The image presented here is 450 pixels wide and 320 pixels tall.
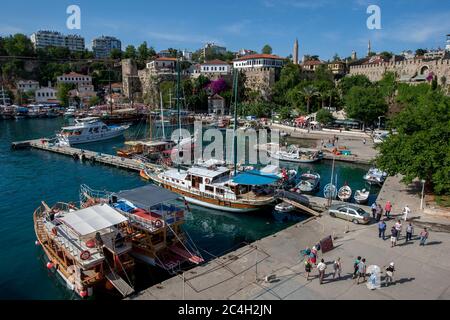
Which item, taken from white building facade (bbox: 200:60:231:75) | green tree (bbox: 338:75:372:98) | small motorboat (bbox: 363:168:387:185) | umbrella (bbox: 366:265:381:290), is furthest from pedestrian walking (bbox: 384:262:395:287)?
white building facade (bbox: 200:60:231:75)

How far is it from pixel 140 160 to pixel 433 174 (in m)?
29.2

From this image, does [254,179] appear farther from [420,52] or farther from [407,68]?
[420,52]

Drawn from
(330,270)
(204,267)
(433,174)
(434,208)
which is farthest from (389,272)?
(433,174)

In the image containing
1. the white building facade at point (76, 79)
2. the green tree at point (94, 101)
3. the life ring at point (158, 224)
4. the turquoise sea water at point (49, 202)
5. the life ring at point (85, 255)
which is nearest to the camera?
the life ring at point (85, 255)

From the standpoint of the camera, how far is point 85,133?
5456 cm

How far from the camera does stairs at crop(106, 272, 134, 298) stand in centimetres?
1443

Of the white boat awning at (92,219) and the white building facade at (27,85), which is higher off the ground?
the white building facade at (27,85)

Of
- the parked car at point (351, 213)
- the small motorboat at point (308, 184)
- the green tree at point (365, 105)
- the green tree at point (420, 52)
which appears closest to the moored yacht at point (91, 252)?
the parked car at point (351, 213)

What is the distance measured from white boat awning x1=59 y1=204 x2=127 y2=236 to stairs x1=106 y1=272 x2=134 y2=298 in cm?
227

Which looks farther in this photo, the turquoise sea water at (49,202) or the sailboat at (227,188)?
the sailboat at (227,188)

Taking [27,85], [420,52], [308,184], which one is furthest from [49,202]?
[420,52]

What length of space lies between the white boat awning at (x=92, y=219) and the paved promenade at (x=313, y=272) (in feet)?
13.4

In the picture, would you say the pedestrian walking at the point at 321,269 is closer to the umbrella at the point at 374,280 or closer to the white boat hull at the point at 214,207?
the umbrella at the point at 374,280

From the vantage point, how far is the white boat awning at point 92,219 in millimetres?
15758
